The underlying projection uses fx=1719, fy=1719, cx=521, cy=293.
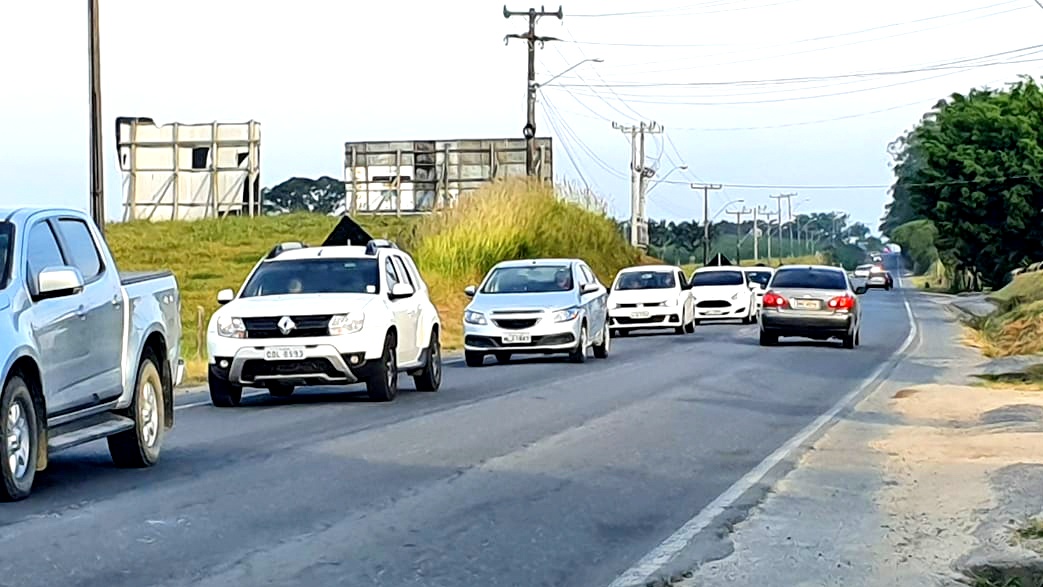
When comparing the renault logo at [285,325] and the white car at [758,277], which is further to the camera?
the white car at [758,277]

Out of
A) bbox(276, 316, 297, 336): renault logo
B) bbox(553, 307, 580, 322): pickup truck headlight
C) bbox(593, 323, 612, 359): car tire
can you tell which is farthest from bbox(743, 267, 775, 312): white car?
bbox(276, 316, 297, 336): renault logo

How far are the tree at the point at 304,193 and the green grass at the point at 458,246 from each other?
165ft

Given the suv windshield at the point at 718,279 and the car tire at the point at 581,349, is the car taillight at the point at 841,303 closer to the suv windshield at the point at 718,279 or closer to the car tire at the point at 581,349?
the car tire at the point at 581,349

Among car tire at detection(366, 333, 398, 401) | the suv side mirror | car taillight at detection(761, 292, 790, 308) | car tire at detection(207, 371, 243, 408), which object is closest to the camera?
car tire at detection(207, 371, 243, 408)

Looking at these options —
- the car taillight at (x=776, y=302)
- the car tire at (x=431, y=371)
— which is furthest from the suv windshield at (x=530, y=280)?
the car tire at (x=431, y=371)

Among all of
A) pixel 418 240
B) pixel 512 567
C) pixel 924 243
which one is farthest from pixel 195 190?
pixel 924 243

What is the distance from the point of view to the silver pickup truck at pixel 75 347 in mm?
10672

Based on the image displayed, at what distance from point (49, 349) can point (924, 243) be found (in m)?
166

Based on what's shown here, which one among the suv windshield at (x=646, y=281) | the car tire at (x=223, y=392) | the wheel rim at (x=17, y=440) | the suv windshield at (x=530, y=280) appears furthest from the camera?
the suv windshield at (x=646, y=281)

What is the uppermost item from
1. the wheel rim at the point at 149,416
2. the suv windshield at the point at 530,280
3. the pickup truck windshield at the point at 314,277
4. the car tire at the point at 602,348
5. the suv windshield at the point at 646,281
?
the pickup truck windshield at the point at 314,277

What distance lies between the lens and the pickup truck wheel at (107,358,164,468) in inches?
499

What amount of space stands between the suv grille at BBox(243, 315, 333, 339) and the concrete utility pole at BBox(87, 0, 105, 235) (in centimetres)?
1057

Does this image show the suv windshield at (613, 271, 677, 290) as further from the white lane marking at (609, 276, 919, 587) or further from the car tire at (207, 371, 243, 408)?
the car tire at (207, 371, 243, 408)

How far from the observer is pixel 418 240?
1844 inches
